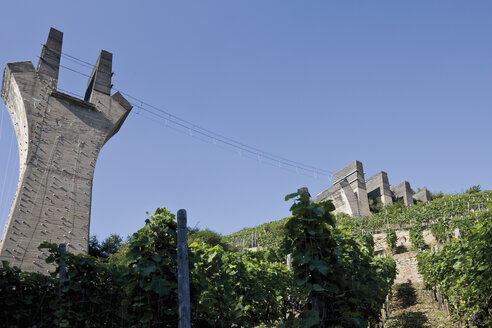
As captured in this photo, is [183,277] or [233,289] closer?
[183,277]

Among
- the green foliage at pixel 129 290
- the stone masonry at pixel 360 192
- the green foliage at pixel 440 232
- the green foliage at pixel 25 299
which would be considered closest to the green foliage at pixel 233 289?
the green foliage at pixel 129 290

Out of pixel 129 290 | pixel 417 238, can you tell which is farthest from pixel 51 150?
pixel 417 238

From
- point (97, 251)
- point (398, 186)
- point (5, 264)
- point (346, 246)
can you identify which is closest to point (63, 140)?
point (97, 251)

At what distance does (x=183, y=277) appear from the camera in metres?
3.63

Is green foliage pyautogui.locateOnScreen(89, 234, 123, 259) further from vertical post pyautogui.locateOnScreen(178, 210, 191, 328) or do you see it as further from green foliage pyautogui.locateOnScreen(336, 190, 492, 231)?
vertical post pyautogui.locateOnScreen(178, 210, 191, 328)

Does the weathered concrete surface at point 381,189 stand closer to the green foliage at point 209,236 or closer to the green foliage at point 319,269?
the green foliage at point 209,236

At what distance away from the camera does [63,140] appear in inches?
698

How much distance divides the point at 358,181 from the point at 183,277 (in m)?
37.6

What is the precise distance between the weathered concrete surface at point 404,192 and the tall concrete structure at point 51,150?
104 ft

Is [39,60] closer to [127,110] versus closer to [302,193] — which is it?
[127,110]

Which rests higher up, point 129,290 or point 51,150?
point 51,150

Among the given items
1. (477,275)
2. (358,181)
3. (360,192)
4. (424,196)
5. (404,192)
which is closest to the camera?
(477,275)

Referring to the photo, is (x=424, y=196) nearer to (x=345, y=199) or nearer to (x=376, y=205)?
(x=376, y=205)

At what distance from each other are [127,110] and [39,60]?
5.08m
